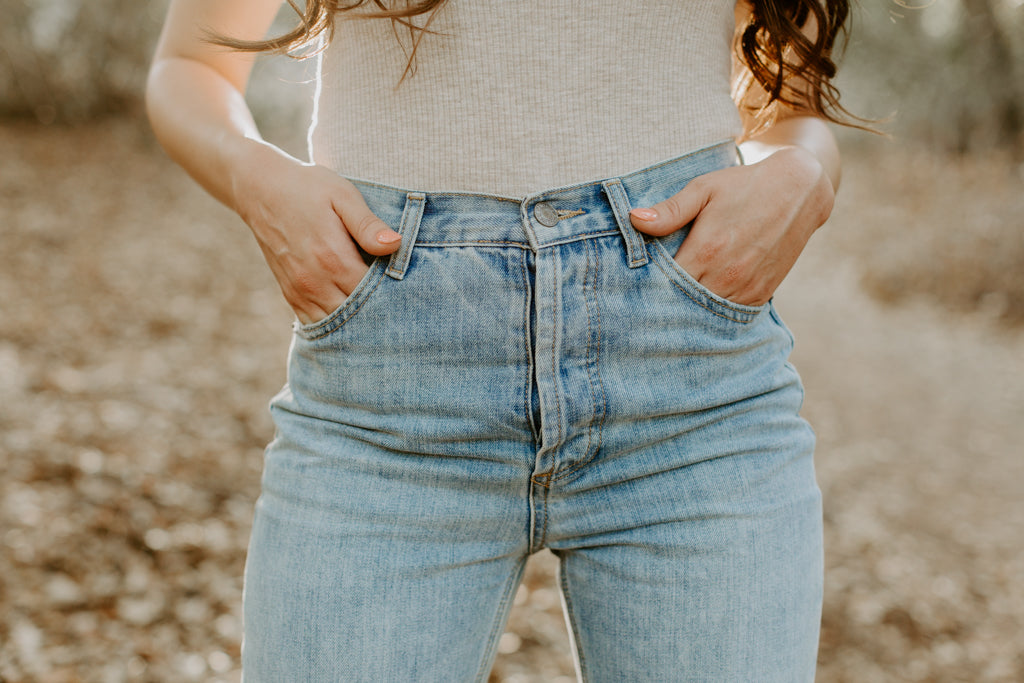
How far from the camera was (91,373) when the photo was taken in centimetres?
454

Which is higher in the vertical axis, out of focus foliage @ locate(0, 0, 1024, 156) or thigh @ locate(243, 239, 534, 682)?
out of focus foliage @ locate(0, 0, 1024, 156)

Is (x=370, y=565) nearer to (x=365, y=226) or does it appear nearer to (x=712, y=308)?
(x=365, y=226)

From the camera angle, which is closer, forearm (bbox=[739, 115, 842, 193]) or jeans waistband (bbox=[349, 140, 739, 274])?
jeans waistband (bbox=[349, 140, 739, 274])

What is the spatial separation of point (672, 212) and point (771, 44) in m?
0.49

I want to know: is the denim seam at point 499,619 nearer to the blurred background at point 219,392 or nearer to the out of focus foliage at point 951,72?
the blurred background at point 219,392

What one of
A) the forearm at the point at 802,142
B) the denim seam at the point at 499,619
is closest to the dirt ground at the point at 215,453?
the denim seam at the point at 499,619

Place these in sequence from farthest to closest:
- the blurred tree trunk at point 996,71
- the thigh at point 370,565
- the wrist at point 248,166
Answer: the blurred tree trunk at point 996,71, the wrist at point 248,166, the thigh at point 370,565

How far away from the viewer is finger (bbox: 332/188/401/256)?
102 cm

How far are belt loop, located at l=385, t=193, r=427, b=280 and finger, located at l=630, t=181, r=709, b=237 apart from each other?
0.96ft

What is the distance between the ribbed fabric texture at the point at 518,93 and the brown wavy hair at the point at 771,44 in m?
0.04

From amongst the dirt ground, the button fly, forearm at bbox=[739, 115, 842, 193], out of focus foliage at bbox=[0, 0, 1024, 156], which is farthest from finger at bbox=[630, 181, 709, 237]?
out of focus foliage at bbox=[0, 0, 1024, 156]

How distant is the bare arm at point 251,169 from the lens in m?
1.05

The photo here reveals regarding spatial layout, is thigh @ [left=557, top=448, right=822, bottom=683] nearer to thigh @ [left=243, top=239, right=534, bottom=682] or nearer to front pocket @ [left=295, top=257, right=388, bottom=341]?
thigh @ [left=243, top=239, right=534, bottom=682]

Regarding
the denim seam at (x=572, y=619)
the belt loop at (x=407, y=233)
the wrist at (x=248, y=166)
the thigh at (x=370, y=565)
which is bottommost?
the denim seam at (x=572, y=619)
